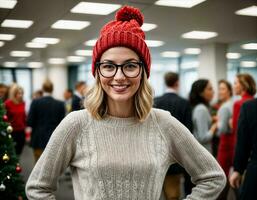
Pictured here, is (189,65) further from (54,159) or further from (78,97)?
(54,159)

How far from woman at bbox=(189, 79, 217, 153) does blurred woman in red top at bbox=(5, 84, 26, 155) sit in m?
2.52

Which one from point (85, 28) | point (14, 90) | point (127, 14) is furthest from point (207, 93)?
point (14, 90)

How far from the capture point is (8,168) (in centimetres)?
313

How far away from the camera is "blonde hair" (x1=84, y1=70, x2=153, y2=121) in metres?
1.43

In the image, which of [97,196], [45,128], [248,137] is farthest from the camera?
[45,128]

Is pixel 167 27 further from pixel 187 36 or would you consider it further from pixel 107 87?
pixel 107 87

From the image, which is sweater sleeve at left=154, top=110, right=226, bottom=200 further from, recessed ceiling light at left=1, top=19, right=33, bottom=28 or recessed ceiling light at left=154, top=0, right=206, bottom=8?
recessed ceiling light at left=154, top=0, right=206, bottom=8

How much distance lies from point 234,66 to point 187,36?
1562mm

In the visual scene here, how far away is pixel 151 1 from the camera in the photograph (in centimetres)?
474

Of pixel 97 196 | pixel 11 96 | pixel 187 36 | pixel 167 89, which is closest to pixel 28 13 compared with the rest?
pixel 167 89

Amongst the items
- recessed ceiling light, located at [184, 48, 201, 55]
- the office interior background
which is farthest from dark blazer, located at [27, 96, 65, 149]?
recessed ceiling light, located at [184, 48, 201, 55]

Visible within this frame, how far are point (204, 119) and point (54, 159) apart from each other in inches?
98.4

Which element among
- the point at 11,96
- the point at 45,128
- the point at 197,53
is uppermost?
the point at 197,53

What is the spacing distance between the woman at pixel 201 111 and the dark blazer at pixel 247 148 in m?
0.81
